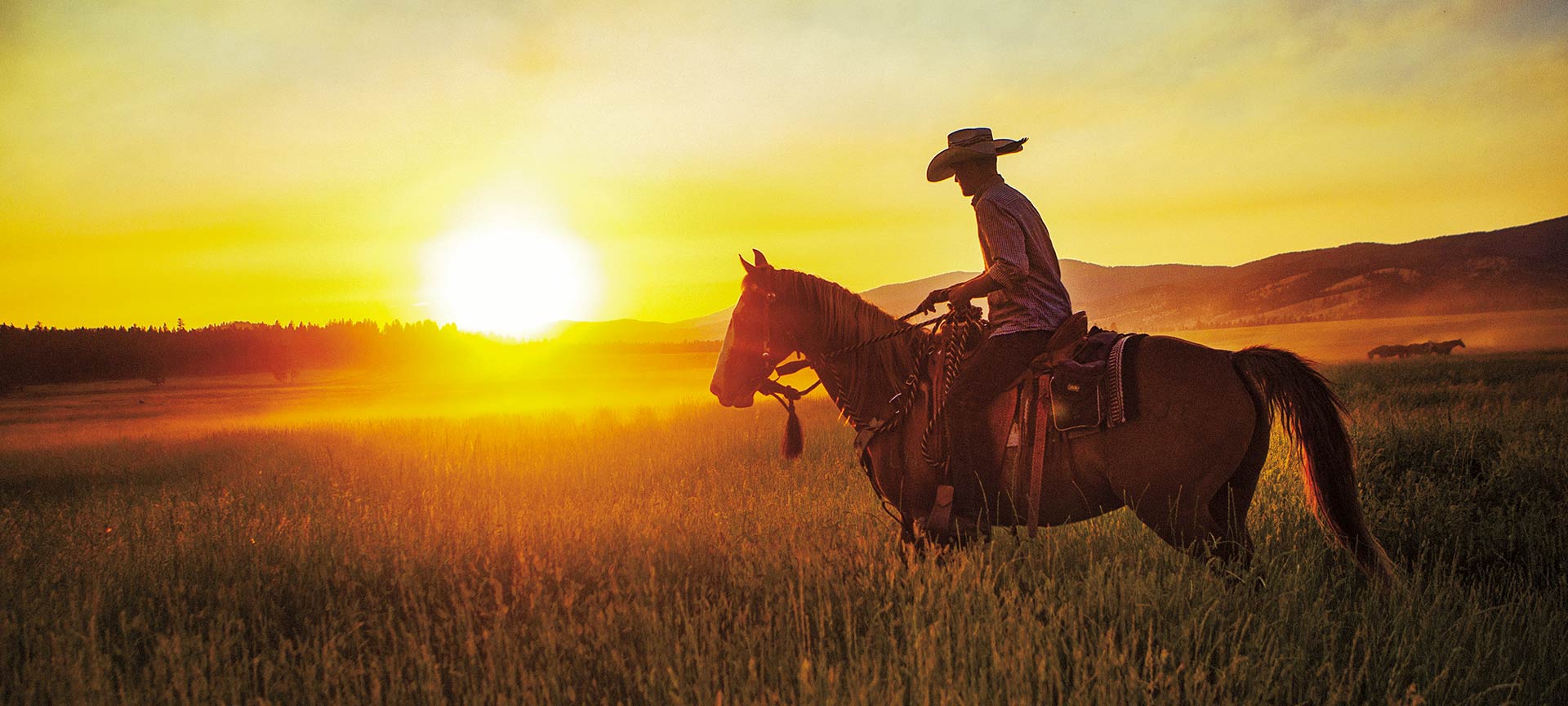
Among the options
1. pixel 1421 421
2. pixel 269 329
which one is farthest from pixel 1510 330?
pixel 269 329

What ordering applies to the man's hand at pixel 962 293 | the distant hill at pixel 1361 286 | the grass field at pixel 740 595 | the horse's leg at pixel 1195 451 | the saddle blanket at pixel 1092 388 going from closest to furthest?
the grass field at pixel 740 595 < the horse's leg at pixel 1195 451 < the saddle blanket at pixel 1092 388 < the man's hand at pixel 962 293 < the distant hill at pixel 1361 286

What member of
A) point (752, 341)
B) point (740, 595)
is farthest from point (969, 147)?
point (740, 595)

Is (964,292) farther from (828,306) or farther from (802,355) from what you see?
(802,355)

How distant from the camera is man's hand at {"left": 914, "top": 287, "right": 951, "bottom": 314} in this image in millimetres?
4352

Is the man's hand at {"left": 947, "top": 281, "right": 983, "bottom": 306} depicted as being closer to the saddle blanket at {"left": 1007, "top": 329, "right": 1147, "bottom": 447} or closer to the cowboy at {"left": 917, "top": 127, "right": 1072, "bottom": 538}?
the cowboy at {"left": 917, "top": 127, "right": 1072, "bottom": 538}

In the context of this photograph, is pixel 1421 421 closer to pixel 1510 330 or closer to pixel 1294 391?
pixel 1294 391

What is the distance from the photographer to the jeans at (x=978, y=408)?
13.5 feet

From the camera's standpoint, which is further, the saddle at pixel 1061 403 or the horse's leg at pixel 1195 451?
the saddle at pixel 1061 403

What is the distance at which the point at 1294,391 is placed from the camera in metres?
3.67

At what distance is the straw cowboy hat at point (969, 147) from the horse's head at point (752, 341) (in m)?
1.26

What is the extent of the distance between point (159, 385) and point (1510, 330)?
68.7 meters

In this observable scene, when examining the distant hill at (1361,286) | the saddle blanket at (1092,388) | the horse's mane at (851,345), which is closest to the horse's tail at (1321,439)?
the saddle blanket at (1092,388)

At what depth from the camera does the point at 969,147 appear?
4113 mm

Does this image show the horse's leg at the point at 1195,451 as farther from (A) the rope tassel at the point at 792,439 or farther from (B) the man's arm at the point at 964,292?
(A) the rope tassel at the point at 792,439
